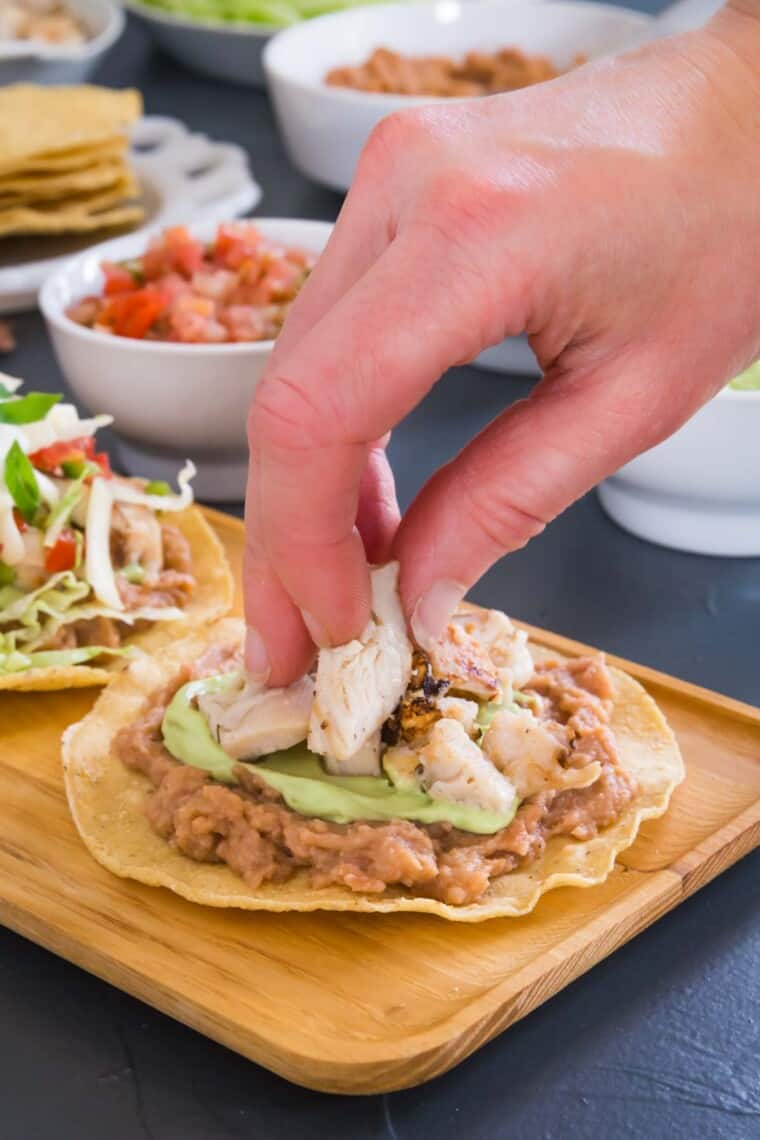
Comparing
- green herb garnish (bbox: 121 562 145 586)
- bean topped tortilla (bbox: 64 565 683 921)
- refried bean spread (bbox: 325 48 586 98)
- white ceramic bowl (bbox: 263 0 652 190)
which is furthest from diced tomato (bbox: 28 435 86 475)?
refried bean spread (bbox: 325 48 586 98)

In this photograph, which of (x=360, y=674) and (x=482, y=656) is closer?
(x=360, y=674)

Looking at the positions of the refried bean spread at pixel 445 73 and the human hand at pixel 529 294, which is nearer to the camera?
the human hand at pixel 529 294

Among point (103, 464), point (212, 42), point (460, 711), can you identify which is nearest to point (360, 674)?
point (460, 711)

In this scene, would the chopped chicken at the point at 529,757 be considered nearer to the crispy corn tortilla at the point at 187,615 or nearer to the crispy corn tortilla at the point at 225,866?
the crispy corn tortilla at the point at 225,866

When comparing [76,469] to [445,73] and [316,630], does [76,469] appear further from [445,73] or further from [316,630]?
[445,73]

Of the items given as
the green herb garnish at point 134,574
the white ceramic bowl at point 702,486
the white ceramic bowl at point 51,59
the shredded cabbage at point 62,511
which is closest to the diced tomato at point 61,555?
the shredded cabbage at point 62,511

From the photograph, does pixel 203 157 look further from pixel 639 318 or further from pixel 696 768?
pixel 639 318

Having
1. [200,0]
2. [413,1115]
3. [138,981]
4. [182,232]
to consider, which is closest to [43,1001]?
[138,981]
